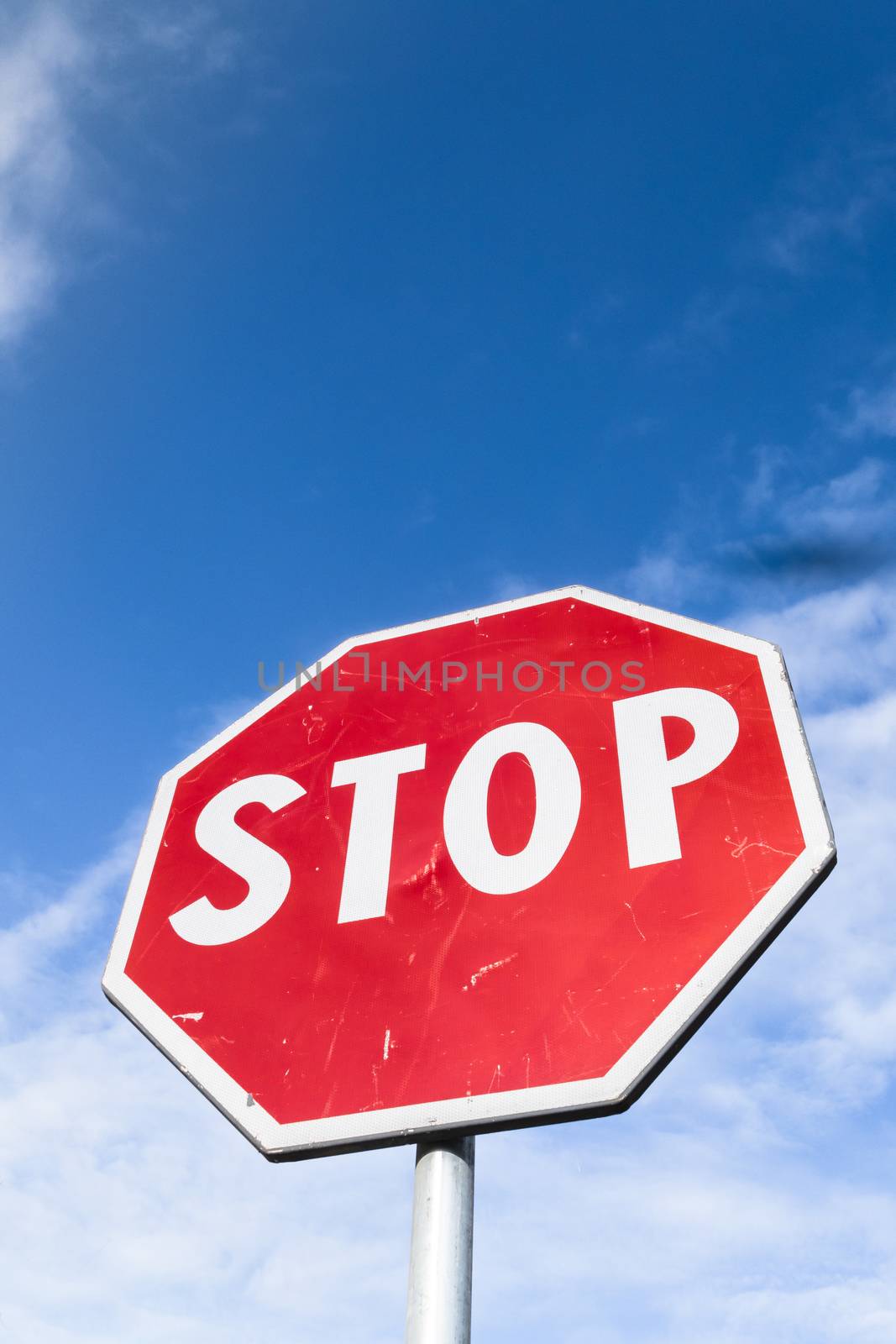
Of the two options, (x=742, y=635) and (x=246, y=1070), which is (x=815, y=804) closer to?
Answer: (x=742, y=635)

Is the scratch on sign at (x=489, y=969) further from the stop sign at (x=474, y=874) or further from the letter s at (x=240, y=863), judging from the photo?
the letter s at (x=240, y=863)

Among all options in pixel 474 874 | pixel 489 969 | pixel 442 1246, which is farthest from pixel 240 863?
pixel 442 1246

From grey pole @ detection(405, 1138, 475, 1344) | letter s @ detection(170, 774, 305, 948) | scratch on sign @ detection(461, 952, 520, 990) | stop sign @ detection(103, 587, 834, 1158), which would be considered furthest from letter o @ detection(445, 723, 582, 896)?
grey pole @ detection(405, 1138, 475, 1344)

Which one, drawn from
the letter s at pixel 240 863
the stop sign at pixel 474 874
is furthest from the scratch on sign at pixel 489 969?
the letter s at pixel 240 863

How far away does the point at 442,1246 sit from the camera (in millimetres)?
1449

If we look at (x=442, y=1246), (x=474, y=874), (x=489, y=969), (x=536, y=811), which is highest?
(x=536, y=811)

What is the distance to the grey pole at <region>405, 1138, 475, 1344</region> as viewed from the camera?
138cm

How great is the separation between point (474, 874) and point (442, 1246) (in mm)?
632

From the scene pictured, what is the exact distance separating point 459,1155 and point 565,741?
82 centimetres

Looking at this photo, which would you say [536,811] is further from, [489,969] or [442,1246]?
[442,1246]

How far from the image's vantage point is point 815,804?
1.77 metres

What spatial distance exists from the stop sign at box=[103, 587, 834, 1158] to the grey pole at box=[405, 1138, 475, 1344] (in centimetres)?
6

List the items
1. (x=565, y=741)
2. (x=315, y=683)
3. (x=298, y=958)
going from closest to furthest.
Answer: (x=298, y=958) < (x=565, y=741) < (x=315, y=683)

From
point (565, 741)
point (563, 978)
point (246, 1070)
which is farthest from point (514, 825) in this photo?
point (246, 1070)
